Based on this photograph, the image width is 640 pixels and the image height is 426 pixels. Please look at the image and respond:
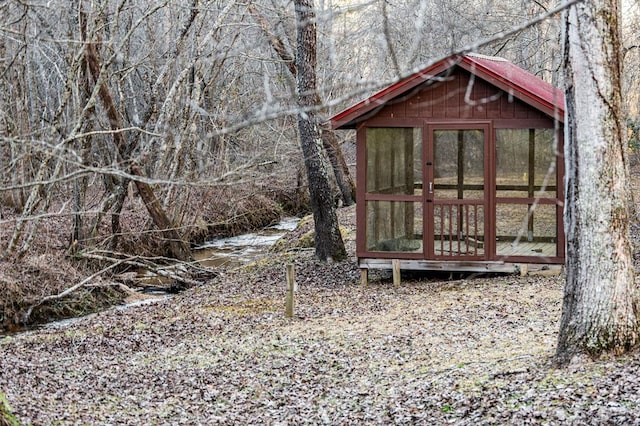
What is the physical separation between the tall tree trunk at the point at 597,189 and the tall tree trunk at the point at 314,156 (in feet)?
28.2

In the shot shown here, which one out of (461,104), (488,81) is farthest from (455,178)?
(488,81)

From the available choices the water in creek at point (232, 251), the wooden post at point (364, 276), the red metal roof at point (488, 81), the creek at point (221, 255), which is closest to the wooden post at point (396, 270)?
the wooden post at point (364, 276)

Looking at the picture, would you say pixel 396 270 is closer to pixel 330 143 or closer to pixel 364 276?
pixel 364 276

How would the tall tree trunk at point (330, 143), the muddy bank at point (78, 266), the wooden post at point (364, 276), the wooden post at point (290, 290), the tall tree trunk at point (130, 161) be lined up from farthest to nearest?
the tall tree trunk at point (330, 143) → the tall tree trunk at point (130, 161) → the muddy bank at point (78, 266) → the wooden post at point (364, 276) → the wooden post at point (290, 290)

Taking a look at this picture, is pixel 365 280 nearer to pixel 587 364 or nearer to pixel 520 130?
pixel 520 130

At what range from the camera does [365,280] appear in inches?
532

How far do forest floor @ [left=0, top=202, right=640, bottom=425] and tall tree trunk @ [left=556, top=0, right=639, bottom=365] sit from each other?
0.30 meters

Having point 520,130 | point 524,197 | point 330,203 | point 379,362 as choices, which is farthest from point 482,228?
point 379,362

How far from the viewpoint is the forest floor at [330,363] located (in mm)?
6410

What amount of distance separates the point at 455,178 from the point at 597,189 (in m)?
6.26

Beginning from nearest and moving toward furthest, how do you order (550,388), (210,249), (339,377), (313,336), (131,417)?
1. (550,388)
2. (131,417)
3. (339,377)
4. (313,336)
5. (210,249)

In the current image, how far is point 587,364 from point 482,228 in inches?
251

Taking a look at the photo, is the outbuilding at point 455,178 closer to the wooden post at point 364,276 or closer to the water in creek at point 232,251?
the wooden post at point 364,276

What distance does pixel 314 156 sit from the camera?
49.7 ft
